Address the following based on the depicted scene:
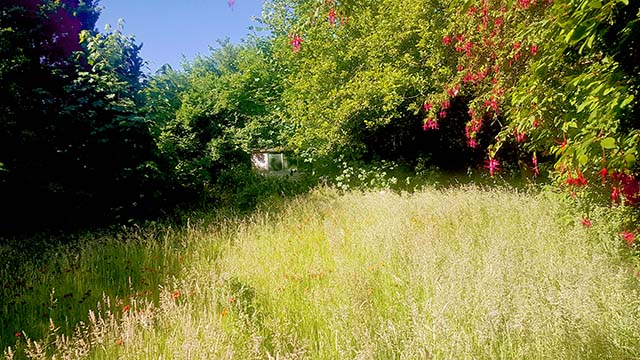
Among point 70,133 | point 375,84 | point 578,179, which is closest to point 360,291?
point 578,179

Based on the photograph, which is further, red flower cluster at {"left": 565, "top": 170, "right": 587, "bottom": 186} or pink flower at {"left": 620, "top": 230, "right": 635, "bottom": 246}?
pink flower at {"left": 620, "top": 230, "right": 635, "bottom": 246}

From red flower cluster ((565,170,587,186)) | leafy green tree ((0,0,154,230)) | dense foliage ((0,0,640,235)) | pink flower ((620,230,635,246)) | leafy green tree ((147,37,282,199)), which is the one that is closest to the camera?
red flower cluster ((565,170,587,186))

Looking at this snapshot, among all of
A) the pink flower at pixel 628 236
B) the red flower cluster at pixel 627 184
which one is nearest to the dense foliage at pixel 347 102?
the red flower cluster at pixel 627 184

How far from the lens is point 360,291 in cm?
323

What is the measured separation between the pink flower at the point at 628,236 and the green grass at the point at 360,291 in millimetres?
153

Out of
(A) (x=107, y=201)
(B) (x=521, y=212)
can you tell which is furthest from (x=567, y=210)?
(A) (x=107, y=201)

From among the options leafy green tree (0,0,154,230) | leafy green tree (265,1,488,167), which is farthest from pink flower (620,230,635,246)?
leafy green tree (0,0,154,230)

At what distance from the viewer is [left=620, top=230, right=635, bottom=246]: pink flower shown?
11.6ft

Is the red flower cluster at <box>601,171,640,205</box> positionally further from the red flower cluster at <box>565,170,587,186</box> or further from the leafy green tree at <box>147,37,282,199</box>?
the leafy green tree at <box>147,37,282,199</box>

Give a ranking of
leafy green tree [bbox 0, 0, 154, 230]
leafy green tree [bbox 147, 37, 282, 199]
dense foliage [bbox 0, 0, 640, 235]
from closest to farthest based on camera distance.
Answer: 1. dense foliage [bbox 0, 0, 640, 235]
2. leafy green tree [bbox 0, 0, 154, 230]
3. leafy green tree [bbox 147, 37, 282, 199]

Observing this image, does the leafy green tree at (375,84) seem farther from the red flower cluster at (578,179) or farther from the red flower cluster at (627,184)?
the red flower cluster at (627,184)

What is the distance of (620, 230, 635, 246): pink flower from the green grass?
153 mm

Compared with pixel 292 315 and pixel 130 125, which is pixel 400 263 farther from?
pixel 130 125

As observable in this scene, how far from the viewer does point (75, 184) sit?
25.0ft
